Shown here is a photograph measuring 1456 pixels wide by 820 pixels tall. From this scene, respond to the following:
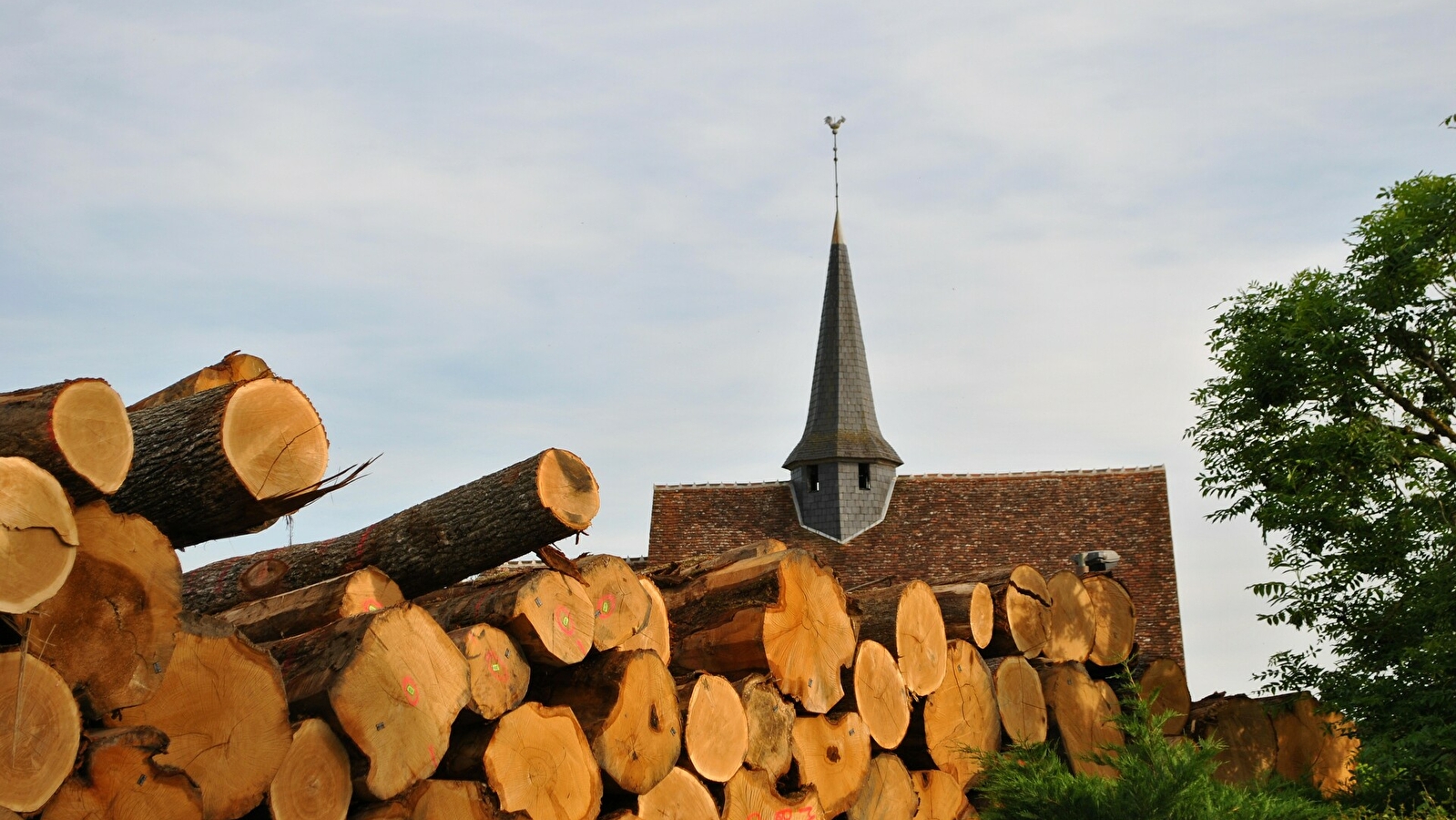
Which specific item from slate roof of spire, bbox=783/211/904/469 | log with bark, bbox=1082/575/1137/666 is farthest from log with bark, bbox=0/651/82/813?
slate roof of spire, bbox=783/211/904/469

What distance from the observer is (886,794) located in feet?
26.9

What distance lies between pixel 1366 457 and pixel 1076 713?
191 inches

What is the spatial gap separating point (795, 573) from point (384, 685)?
280 centimetres

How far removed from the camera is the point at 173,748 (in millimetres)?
4906

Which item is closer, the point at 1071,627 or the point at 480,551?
the point at 480,551

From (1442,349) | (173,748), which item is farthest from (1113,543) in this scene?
(173,748)

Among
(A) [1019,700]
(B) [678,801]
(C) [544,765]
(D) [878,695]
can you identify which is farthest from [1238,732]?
(C) [544,765]

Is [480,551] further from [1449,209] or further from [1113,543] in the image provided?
[1113,543]

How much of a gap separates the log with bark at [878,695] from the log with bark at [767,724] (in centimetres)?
67

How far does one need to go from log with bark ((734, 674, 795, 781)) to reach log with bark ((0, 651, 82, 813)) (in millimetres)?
3528

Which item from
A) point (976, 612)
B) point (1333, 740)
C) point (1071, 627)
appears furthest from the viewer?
point (1333, 740)

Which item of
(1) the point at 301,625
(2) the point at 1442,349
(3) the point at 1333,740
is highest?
(2) the point at 1442,349

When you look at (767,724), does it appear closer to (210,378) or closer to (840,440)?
(210,378)

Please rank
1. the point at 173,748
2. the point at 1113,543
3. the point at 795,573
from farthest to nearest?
the point at 1113,543 → the point at 795,573 → the point at 173,748
